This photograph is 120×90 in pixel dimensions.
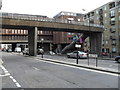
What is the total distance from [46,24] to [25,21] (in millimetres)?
5846

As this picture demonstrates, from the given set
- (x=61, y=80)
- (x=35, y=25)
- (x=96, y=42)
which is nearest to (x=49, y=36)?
(x=96, y=42)

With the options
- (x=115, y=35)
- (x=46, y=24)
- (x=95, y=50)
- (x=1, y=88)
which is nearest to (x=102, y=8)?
(x=115, y=35)

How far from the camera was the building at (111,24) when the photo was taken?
59781mm

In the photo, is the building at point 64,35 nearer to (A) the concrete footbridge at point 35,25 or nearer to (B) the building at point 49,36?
(B) the building at point 49,36

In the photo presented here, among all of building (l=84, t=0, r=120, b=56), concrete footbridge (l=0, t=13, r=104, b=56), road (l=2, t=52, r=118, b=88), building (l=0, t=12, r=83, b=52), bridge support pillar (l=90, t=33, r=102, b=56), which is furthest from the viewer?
building (l=0, t=12, r=83, b=52)

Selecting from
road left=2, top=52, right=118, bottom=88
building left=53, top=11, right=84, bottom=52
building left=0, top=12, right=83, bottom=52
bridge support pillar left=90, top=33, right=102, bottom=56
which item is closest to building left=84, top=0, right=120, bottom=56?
bridge support pillar left=90, top=33, right=102, bottom=56

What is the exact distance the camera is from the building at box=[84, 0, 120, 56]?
5978 centimetres

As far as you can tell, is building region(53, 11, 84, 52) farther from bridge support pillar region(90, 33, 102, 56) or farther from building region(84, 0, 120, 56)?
bridge support pillar region(90, 33, 102, 56)

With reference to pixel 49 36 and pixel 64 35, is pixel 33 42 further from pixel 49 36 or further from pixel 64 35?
pixel 49 36

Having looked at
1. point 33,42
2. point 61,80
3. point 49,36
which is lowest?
point 61,80

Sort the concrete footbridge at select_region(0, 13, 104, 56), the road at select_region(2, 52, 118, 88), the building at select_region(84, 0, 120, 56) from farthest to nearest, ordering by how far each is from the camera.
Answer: the building at select_region(84, 0, 120, 56)
the concrete footbridge at select_region(0, 13, 104, 56)
the road at select_region(2, 52, 118, 88)

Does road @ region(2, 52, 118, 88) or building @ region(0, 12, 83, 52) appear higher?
building @ region(0, 12, 83, 52)

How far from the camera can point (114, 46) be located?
200 ft

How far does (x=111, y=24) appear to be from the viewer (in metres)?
63.1
